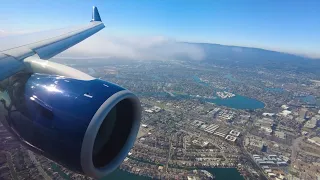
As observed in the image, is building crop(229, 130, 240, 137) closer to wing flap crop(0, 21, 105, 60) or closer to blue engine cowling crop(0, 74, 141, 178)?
wing flap crop(0, 21, 105, 60)

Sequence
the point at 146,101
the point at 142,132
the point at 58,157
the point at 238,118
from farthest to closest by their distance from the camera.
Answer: the point at 146,101 < the point at 238,118 < the point at 142,132 < the point at 58,157

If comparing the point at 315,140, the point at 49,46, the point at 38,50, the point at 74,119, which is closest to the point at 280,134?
the point at 315,140

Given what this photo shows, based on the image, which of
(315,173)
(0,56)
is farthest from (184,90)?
(0,56)

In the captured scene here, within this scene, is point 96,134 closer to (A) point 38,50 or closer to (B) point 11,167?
(A) point 38,50

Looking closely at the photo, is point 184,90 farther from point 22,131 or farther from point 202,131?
point 22,131

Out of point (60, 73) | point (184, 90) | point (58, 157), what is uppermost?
point (60, 73)

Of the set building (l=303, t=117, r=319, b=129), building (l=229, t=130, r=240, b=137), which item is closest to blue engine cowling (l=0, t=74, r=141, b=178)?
building (l=229, t=130, r=240, b=137)

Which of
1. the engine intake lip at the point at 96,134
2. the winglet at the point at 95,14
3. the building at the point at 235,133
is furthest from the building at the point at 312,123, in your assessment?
the engine intake lip at the point at 96,134
